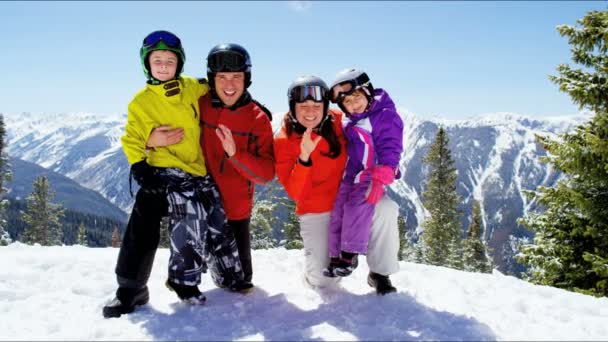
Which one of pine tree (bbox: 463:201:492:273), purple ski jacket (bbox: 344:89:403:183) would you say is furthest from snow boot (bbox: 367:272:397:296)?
pine tree (bbox: 463:201:492:273)

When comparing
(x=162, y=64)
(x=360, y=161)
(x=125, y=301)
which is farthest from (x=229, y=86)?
(x=125, y=301)

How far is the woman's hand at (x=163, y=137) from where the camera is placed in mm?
4617

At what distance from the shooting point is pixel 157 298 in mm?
5117

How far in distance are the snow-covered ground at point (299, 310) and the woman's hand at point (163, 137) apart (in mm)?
1880

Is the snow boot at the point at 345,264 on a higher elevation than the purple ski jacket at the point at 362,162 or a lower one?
lower

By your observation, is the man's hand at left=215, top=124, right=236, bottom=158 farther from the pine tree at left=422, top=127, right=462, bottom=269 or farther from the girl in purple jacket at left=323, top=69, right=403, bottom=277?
the pine tree at left=422, top=127, right=462, bottom=269

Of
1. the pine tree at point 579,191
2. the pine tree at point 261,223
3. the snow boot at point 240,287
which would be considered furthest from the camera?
the pine tree at point 261,223

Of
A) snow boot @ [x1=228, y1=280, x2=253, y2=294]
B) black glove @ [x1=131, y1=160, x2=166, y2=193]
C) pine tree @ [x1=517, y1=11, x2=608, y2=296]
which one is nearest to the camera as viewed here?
black glove @ [x1=131, y1=160, x2=166, y2=193]

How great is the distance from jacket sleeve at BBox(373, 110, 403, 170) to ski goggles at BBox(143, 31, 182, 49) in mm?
2581

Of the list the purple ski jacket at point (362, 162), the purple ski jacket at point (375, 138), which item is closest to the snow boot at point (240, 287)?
the purple ski jacket at point (362, 162)

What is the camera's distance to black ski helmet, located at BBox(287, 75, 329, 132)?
512cm

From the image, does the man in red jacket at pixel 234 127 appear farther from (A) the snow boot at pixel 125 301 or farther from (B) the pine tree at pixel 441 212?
(B) the pine tree at pixel 441 212

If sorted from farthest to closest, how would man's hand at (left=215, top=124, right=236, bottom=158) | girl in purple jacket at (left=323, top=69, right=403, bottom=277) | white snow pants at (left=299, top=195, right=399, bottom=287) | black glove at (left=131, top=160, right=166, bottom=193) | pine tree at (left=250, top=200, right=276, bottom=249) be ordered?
pine tree at (left=250, top=200, right=276, bottom=249)
white snow pants at (left=299, top=195, right=399, bottom=287)
girl in purple jacket at (left=323, top=69, right=403, bottom=277)
man's hand at (left=215, top=124, right=236, bottom=158)
black glove at (left=131, top=160, right=166, bottom=193)

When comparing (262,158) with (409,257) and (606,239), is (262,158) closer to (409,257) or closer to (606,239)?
(606,239)
